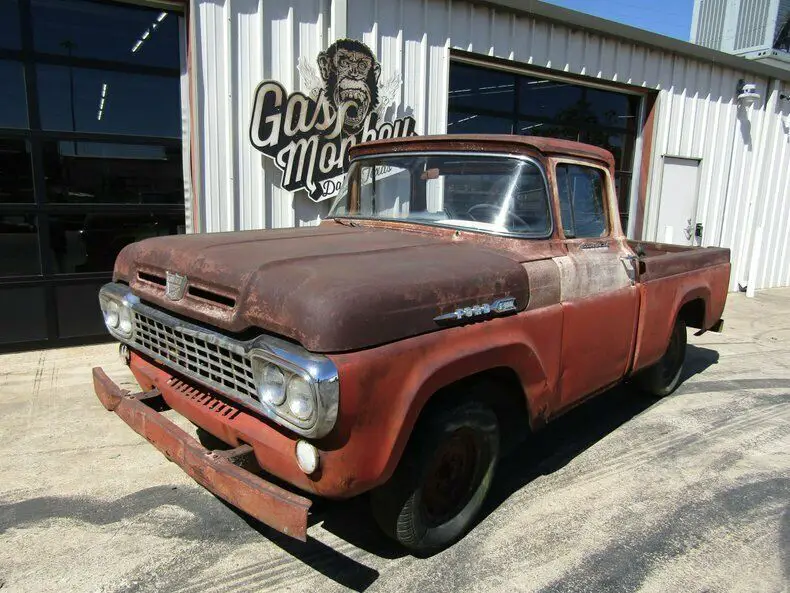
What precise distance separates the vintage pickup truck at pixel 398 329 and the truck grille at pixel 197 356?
0.01 m

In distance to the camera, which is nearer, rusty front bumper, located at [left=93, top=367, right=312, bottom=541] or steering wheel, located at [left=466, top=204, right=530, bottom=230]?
rusty front bumper, located at [left=93, top=367, right=312, bottom=541]

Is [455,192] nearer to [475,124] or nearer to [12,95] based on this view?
[12,95]

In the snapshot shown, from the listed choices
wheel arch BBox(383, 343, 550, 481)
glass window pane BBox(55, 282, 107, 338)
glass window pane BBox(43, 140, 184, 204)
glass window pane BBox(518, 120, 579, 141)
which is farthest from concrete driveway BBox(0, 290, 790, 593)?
glass window pane BBox(518, 120, 579, 141)

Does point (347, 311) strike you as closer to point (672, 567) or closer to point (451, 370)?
point (451, 370)

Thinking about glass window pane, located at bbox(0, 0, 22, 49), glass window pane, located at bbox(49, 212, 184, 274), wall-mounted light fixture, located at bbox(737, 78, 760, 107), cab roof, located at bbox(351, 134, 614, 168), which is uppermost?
wall-mounted light fixture, located at bbox(737, 78, 760, 107)

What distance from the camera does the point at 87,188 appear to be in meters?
5.68

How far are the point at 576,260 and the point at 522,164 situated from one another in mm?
633

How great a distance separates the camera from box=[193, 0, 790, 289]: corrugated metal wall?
229 inches

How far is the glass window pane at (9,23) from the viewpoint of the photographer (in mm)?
5172

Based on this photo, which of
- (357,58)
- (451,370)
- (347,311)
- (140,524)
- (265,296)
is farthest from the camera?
(357,58)

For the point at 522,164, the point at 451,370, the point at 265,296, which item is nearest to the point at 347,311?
the point at 265,296

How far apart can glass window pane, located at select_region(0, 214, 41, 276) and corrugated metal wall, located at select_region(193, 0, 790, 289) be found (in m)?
1.62

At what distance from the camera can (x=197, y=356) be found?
253 centimetres

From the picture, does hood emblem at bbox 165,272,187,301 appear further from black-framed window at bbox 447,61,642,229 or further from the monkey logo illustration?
black-framed window at bbox 447,61,642,229
